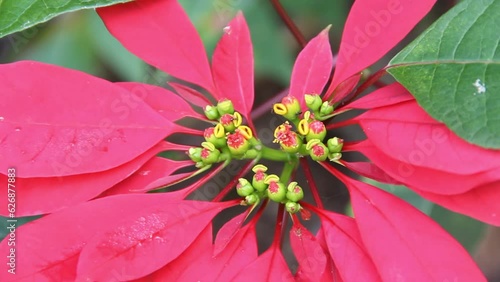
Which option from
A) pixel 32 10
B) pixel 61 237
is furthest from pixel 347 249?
pixel 32 10

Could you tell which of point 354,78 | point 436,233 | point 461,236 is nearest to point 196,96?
point 354,78

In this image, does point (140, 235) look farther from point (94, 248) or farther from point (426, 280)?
point (426, 280)

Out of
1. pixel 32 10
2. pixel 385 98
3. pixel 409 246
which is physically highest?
pixel 32 10

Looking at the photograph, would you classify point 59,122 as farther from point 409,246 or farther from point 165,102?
point 409,246

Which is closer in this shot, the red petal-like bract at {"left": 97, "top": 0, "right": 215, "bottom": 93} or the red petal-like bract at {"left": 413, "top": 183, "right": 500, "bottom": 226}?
the red petal-like bract at {"left": 413, "top": 183, "right": 500, "bottom": 226}

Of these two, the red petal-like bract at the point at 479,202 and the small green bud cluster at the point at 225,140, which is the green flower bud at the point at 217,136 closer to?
the small green bud cluster at the point at 225,140

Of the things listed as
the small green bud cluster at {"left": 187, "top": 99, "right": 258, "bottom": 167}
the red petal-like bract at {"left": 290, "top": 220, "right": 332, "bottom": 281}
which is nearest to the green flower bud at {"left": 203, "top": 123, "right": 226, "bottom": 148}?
the small green bud cluster at {"left": 187, "top": 99, "right": 258, "bottom": 167}

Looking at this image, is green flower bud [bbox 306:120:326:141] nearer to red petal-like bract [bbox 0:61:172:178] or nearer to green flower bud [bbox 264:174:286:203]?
green flower bud [bbox 264:174:286:203]
